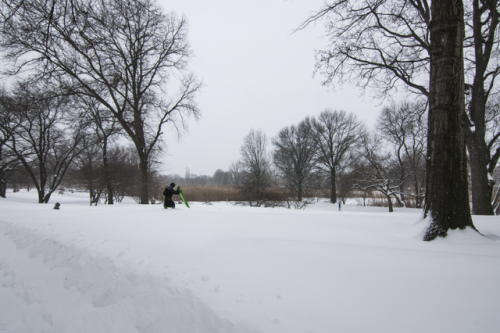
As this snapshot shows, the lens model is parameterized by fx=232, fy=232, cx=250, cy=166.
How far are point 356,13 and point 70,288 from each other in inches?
329

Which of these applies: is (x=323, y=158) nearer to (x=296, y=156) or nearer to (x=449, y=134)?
(x=296, y=156)

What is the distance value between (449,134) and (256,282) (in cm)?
371

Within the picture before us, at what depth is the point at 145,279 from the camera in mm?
2586

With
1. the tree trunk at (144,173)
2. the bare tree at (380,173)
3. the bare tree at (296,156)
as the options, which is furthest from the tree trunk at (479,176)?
the bare tree at (296,156)

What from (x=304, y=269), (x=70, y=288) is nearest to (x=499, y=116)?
(x=304, y=269)

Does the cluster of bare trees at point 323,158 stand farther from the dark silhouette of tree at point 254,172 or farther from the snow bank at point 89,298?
the snow bank at point 89,298

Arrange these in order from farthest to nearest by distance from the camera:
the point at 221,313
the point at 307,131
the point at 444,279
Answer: the point at 307,131, the point at 444,279, the point at 221,313

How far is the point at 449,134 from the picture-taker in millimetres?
3602

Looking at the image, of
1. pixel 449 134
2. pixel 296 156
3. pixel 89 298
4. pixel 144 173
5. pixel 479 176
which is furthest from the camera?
pixel 296 156

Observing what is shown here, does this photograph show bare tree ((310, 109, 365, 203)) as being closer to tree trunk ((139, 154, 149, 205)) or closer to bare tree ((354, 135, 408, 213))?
bare tree ((354, 135, 408, 213))

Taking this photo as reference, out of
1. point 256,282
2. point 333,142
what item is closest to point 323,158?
point 333,142

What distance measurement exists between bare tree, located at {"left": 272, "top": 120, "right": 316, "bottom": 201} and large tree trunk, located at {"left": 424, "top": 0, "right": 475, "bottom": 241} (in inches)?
1027

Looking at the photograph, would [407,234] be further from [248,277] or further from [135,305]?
[135,305]

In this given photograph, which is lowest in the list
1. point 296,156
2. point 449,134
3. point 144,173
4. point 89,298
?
point 89,298
